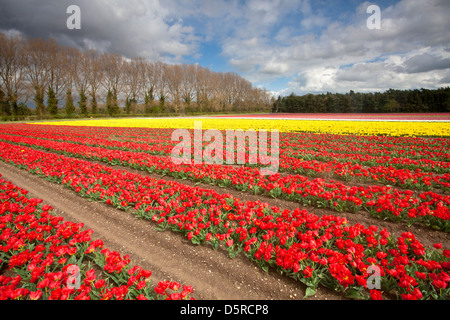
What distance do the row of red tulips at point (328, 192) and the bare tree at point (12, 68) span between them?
64.5 meters

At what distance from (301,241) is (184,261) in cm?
207

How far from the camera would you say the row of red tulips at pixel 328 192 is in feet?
13.8

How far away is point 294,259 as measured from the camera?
2.99 meters

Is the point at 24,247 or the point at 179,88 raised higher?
the point at 179,88

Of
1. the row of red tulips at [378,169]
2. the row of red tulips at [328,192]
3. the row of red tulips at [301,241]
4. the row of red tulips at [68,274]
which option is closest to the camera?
the row of red tulips at [68,274]

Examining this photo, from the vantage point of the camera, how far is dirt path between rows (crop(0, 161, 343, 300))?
9.84 feet

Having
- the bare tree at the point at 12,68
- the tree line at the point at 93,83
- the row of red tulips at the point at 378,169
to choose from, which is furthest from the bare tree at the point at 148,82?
the row of red tulips at the point at 378,169

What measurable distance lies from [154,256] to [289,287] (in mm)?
2333

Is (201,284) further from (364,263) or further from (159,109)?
(159,109)

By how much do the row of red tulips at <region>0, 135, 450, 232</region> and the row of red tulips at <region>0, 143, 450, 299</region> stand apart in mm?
669

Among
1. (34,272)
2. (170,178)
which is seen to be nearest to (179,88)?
(170,178)

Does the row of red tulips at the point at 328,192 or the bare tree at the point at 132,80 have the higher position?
the bare tree at the point at 132,80

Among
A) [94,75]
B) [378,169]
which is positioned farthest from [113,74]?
[378,169]

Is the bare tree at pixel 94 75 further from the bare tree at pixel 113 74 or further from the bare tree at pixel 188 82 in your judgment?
the bare tree at pixel 188 82
